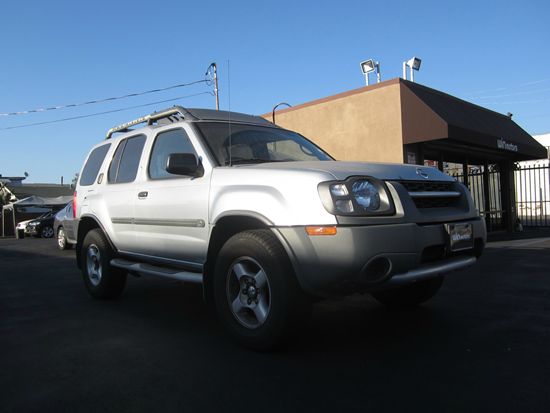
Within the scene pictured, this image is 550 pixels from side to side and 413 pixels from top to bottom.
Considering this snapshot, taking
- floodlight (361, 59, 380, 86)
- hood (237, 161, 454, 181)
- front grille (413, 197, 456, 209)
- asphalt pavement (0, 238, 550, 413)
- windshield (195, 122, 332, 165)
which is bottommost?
asphalt pavement (0, 238, 550, 413)

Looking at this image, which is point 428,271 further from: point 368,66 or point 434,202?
point 368,66

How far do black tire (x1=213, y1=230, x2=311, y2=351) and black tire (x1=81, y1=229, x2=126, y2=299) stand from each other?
7.31 ft

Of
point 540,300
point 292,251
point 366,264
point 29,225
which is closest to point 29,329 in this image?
point 292,251

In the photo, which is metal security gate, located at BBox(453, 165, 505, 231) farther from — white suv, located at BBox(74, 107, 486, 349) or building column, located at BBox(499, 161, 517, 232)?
white suv, located at BBox(74, 107, 486, 349)

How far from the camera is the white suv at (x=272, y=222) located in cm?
316

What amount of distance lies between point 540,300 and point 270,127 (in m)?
3.46

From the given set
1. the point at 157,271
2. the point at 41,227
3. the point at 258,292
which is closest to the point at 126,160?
the point at 157,271

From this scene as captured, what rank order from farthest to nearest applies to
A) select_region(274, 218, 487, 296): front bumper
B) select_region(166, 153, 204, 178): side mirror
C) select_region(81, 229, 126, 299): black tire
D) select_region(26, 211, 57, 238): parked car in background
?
select_region(26, 211, 57, 238): parked car in background → select_region(81, 229, 126, 299): black tire → select_region(166, 153, 204, 178): side mirror → select_region(274, 218, 487, 296): front bumper

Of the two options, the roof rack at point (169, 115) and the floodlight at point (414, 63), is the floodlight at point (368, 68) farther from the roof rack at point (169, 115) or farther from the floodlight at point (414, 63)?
the roof rack at point (169, 115)

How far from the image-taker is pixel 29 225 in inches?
908

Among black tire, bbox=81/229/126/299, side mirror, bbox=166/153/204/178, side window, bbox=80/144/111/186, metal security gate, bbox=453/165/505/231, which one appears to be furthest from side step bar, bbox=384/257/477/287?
metal security gate, bbox=453/165/505/231

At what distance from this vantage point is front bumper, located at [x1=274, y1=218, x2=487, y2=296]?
3.07m

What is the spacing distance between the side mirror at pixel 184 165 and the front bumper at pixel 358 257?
1.13m

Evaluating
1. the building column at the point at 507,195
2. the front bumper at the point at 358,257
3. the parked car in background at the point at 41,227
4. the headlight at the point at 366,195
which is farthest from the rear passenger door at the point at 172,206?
the parked car in background at the point at 41,227
